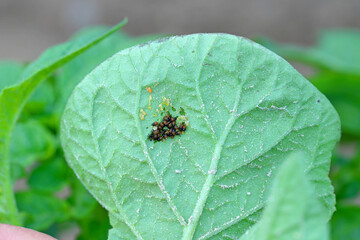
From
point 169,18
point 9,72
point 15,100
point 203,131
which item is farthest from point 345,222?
point 169,18

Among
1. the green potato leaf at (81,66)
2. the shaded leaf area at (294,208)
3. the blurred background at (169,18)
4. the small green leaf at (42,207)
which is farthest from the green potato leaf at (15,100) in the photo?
the blurred background at (169,18)

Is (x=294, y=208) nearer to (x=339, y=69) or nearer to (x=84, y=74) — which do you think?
(x=84, y=74)

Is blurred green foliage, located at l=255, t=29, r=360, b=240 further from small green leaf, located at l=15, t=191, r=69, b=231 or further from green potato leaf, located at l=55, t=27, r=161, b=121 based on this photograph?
small green leaf, located at l=15, t=191, r=69, b=231

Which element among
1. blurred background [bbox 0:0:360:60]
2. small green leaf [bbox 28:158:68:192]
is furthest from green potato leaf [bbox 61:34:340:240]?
blurred background [bbox 0:0:360:60]

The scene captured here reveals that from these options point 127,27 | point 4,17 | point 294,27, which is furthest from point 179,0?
point 4,17

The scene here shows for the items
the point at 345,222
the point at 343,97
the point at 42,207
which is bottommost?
the point at 345,222

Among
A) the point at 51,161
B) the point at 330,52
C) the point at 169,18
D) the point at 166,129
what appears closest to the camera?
the point at 166,129

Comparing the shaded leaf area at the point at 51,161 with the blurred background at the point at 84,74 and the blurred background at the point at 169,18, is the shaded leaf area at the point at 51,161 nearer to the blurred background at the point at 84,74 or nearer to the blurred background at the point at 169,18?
the blurred background at the point at 84,74

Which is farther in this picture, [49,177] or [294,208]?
[49,177]
